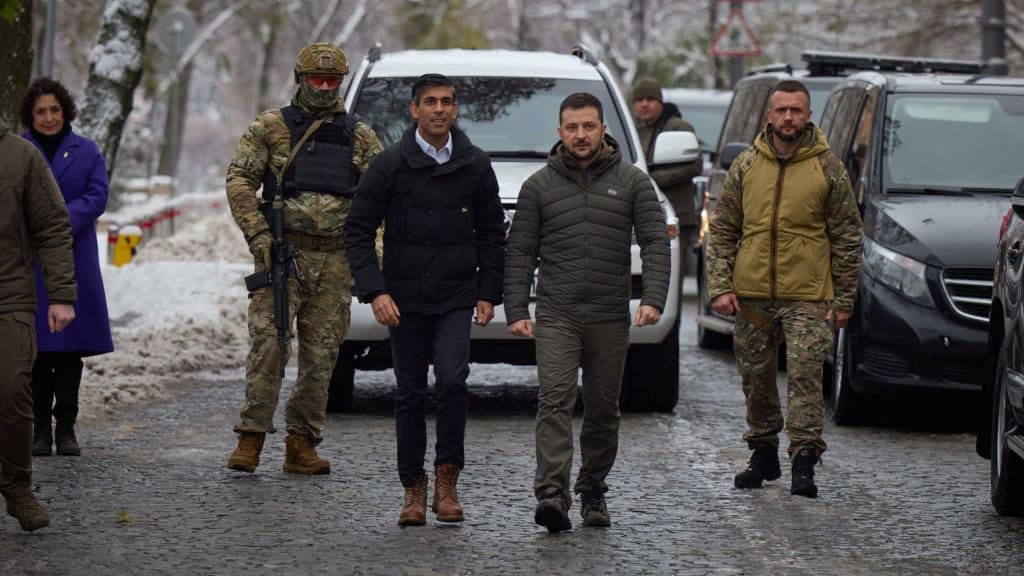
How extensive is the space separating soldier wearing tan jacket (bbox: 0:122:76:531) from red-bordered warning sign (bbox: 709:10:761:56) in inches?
705

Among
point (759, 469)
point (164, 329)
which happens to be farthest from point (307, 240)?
point (164, 329)

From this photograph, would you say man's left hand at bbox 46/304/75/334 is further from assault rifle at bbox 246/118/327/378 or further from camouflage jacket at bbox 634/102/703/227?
camouflage jacket at bbox 634/102/703/227

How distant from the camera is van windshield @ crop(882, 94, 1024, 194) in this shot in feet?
38.9

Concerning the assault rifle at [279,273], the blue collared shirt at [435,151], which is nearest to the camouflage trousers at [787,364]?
the blue collared shirt at [435,151]

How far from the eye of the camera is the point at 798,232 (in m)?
9.11

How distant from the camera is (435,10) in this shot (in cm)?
6031

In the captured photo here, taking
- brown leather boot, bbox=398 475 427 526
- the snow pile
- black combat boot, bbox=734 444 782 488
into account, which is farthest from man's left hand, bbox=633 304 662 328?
the snow pile

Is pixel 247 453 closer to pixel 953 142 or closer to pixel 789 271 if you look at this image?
pixel 789 271

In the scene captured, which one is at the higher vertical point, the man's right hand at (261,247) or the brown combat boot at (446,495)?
the man's right hand at (261,247)

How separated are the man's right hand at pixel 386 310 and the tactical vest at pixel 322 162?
117 centimetres

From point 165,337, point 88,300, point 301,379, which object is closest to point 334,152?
point 301,379

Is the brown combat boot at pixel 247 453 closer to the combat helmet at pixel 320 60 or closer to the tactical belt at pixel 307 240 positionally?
the tactical belt at pixel 307 240

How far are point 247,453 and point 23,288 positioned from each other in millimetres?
1725

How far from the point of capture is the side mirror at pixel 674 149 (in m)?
11.9
